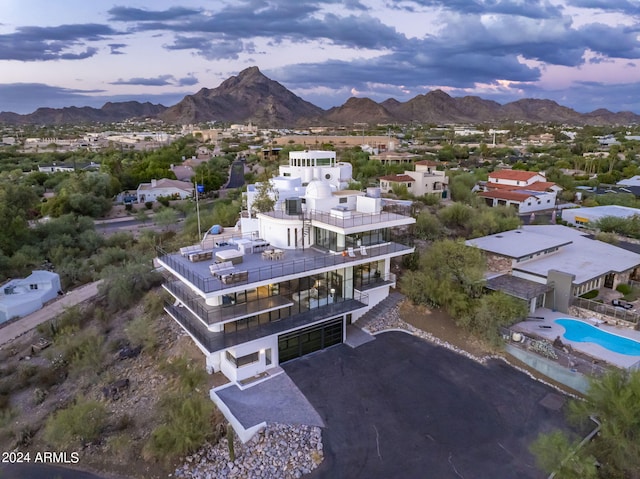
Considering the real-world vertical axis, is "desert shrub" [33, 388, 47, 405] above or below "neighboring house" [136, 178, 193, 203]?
below

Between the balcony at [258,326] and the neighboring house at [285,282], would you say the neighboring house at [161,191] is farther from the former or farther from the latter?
the balcony at [258,326]

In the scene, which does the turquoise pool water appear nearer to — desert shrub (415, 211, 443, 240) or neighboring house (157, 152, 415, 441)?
neighboring house (157, 152, 415, 441)

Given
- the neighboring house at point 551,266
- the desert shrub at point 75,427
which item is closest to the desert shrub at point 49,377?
the desert shrub at point 75,427

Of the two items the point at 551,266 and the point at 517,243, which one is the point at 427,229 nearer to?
the point at 517,243

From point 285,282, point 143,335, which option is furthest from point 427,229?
point 143,335

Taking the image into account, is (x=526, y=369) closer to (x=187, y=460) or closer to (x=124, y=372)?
(x=187, y=460)

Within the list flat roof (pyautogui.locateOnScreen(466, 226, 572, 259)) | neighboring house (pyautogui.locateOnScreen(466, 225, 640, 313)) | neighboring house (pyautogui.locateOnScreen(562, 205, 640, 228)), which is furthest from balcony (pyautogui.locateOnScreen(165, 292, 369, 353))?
neighboring house (pyautogui.locateOnScreen(562, 205, 640, 228))

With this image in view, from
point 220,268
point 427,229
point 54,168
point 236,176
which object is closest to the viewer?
point 220,268
